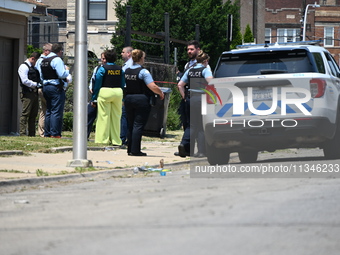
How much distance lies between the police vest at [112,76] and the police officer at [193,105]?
80.7 inches

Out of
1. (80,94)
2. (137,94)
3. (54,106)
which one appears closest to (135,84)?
(137,94)

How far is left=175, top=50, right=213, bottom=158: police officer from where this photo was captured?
15570mm

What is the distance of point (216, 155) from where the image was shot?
14.0m

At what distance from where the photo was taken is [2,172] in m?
12.4

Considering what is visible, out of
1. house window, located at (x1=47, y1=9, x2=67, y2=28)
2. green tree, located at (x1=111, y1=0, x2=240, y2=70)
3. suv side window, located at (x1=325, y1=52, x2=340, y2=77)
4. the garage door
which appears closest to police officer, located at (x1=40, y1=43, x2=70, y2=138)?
the garage door

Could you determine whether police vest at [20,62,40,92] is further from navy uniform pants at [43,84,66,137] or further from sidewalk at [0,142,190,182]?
sidewalk at [0,142,190,182]

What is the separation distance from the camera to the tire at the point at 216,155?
45.8 ft

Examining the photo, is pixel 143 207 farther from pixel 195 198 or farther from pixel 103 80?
pixel 103 80

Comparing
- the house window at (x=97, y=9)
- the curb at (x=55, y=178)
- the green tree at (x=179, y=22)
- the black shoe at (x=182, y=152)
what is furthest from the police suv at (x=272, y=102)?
the house window at (x=97, y=9)

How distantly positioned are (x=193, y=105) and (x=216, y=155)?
5.89ft

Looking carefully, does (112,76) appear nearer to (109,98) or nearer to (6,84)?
(109,98)

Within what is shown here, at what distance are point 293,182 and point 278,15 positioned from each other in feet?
297

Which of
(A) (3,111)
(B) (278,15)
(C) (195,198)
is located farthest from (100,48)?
(B) (278,15)

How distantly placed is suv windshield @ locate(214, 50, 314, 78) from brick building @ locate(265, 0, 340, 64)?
7137cm
